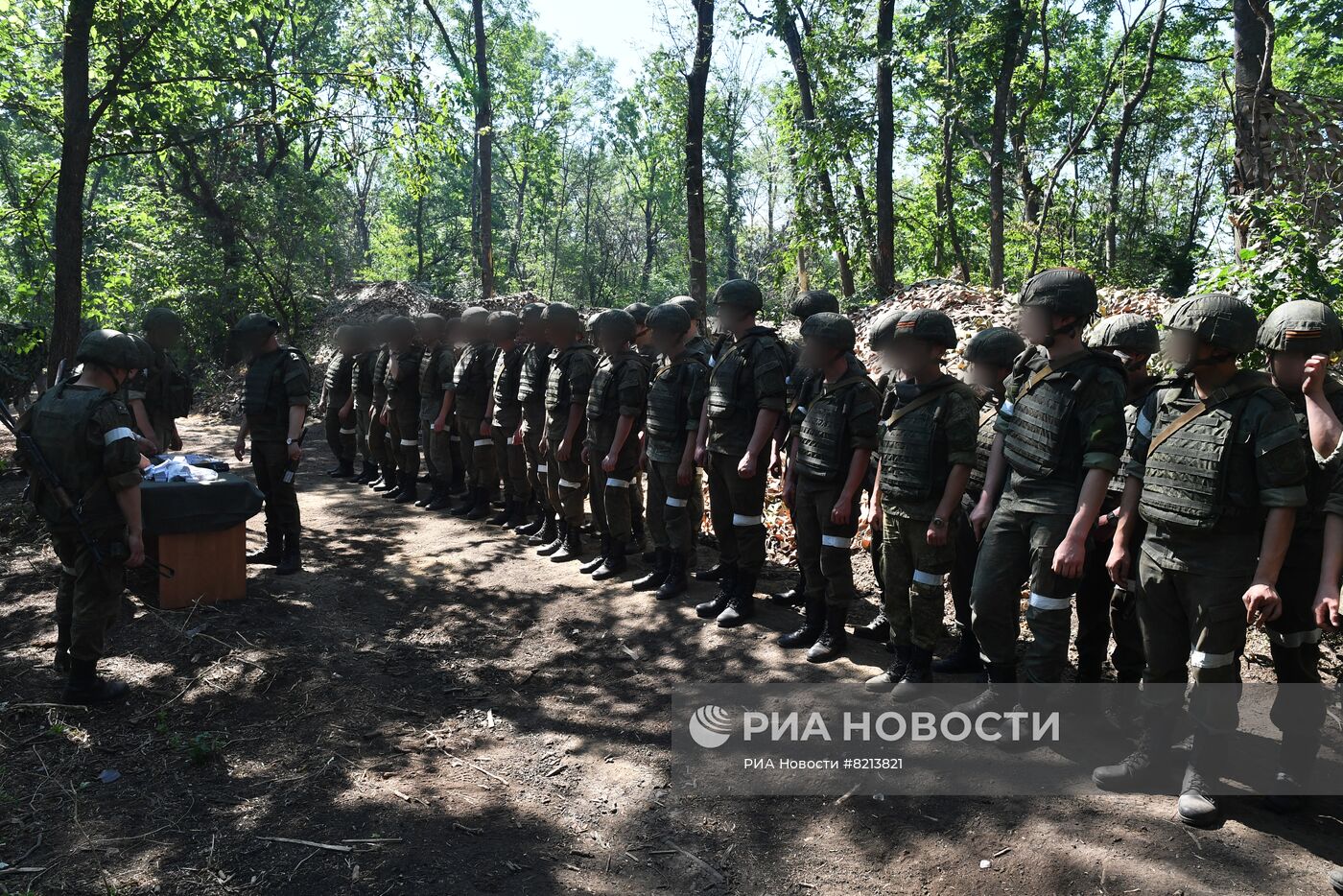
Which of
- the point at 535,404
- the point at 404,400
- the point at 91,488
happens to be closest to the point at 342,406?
the point at 404,400

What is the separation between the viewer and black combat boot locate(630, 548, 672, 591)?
22.2 ft

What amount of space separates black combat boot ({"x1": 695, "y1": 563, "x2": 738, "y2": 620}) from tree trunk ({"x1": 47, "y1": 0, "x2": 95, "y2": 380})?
6.77 meters

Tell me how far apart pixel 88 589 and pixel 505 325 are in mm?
4676

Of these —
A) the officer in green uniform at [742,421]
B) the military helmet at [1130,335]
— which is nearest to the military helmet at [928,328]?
the military helmet at [1130,335]

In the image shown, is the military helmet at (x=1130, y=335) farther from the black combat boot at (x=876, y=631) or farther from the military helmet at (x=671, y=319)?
the military helmet at (x=671, y=319)

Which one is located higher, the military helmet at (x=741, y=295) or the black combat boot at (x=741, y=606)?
the military helmet at (x=741, y=295)

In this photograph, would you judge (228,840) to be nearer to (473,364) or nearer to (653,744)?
(653,744)

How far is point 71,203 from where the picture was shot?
27.5 ft

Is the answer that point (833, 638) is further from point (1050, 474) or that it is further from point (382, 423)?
point (382, 423)

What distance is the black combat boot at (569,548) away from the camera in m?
7.70

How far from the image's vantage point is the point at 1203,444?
135 inches

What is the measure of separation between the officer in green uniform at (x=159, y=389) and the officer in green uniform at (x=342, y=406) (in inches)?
115

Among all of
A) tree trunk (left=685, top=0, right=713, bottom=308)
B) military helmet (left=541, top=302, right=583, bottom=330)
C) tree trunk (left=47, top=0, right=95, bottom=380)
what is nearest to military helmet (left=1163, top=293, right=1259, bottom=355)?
military helmet (left=541, top=302, right=583, bottom=330)

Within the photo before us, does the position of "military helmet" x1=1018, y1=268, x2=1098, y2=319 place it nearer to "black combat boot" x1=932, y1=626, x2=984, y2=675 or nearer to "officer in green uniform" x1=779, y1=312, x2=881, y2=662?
"officer in green uniform" x1=779, y1=312, x2=881, y2=662
